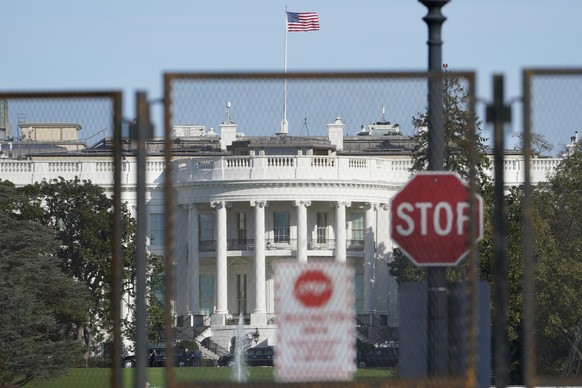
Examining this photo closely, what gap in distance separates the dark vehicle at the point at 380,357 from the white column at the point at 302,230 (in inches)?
801

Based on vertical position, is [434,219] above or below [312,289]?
above

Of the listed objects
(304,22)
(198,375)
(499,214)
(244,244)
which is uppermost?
(304,22)

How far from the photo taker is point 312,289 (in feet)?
44.9

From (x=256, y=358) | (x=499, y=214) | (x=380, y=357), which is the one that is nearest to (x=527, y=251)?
(x=499, y=214)

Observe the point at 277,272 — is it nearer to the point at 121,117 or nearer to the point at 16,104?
the point at 121,117

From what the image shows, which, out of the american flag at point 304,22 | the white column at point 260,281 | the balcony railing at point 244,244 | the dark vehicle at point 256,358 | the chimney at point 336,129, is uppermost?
the american flag at point 304,22

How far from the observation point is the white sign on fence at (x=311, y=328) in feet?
44.7

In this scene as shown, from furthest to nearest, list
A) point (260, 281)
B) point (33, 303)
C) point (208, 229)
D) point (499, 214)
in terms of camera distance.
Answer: point (208, 229)
point (260, 281)
point (33, 303)
point (499, 214)

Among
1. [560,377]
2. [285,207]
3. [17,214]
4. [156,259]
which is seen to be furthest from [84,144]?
[285,207]

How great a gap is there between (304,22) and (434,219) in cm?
7372

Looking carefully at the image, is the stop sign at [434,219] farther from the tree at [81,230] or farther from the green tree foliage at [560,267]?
the tree at [81,230]

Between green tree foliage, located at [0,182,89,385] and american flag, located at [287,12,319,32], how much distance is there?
59.3 metres

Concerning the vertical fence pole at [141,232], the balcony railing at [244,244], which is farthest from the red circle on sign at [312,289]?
the balcony railing at [244,244]

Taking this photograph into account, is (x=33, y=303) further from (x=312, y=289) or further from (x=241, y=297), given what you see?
(x=241, y=297)
